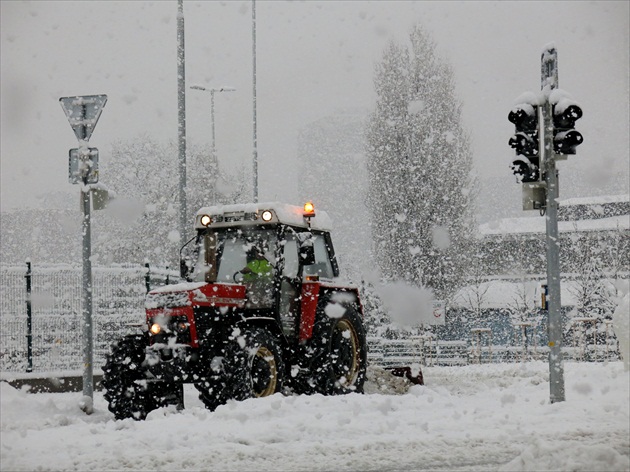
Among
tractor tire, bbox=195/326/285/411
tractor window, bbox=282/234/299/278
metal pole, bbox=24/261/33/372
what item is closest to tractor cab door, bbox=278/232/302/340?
tractor window, bbox=282/234/299/278

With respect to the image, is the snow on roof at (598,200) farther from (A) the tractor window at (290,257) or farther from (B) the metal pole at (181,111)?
(A) the tractor window at (290,257)

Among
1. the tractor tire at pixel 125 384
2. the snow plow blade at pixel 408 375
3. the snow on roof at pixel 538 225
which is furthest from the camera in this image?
the snow on roof at pixel 538 225

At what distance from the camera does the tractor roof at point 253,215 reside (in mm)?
11586

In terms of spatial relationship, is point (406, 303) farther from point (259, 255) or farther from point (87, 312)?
point (87, 312)

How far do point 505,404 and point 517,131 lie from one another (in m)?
3.30

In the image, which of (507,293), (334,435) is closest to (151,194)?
(507,293)

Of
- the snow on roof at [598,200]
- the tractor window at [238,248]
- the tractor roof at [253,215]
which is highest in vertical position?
the snow on roof at [598,200]

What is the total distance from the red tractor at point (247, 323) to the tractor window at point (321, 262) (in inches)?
0.5

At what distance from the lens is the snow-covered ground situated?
7.06m

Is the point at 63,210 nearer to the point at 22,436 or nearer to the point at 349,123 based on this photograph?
the point at 22,436

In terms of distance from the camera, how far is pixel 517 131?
11.3 m

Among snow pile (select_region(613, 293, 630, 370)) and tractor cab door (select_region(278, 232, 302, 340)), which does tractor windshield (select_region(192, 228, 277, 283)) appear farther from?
snow pile (select_region(613, 293, 630, 370))

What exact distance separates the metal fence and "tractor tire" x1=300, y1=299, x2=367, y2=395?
2829 millimetres

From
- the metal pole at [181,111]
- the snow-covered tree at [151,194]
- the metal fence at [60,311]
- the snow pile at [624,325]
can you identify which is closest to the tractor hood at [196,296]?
the metal fence at [60,311]
